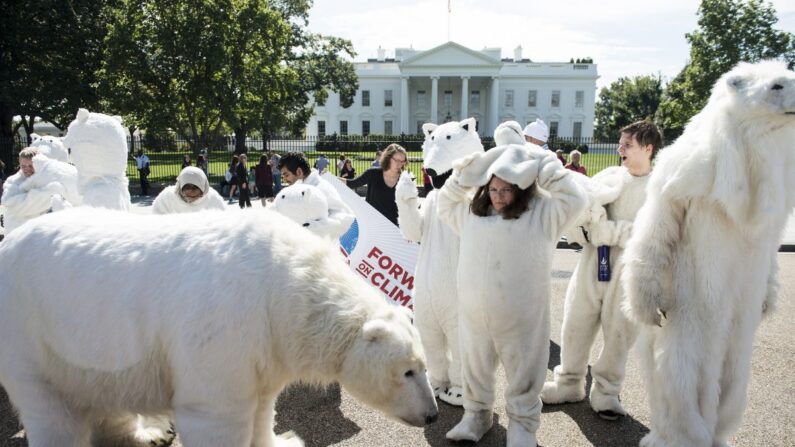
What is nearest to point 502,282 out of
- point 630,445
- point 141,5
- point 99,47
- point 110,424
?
point 630,445

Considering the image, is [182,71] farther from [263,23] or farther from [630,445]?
[630,445]

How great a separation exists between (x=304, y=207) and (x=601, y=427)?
9.46 ft

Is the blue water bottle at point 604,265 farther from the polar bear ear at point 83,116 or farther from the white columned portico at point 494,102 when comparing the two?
the white columned portico at point 494,102

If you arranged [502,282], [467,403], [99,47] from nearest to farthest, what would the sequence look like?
[502,282] → [467,403] → [99,47]

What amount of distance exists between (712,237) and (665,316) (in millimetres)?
535

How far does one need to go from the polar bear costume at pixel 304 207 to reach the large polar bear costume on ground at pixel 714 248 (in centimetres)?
246

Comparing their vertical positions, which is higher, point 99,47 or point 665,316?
point 99,47

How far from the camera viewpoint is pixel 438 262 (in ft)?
14.0

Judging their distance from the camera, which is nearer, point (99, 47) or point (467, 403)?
point (467, 403)

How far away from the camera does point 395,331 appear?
2705mm

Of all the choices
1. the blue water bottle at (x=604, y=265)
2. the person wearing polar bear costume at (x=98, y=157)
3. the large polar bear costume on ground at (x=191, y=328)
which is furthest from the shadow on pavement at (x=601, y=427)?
the person wearing polar bear costume at (x=98, y=157)

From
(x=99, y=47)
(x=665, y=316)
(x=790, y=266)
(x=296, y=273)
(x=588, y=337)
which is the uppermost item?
(x=99, y=47)

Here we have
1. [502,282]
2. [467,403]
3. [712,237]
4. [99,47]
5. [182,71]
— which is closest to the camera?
[712,237]

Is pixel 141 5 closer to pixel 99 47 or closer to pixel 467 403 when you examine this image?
pixel 99 47
